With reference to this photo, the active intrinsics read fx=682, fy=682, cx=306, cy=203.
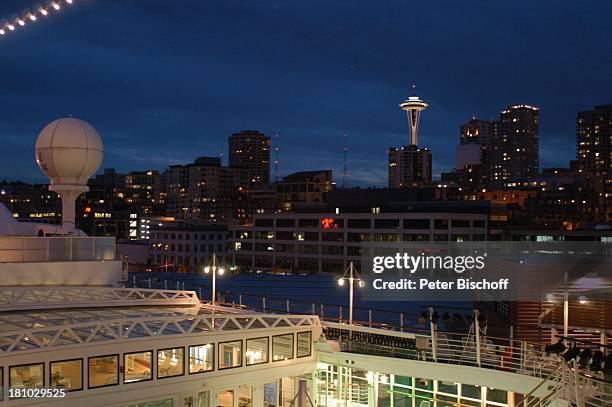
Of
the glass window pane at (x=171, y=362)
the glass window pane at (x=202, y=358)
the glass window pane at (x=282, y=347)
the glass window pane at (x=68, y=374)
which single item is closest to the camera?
the glass window pane at (x=68, y=374)

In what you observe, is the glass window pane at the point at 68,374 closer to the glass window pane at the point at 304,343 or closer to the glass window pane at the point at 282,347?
the glass window pane at the point at 282,347

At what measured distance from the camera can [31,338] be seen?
59.0 ft

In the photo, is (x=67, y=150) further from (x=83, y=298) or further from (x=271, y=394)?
(x=271, y=394)

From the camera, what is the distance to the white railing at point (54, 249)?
2930 centimetres

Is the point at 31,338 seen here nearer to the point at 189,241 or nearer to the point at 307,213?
the point at 307,213

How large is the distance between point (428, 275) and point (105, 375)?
181 ft

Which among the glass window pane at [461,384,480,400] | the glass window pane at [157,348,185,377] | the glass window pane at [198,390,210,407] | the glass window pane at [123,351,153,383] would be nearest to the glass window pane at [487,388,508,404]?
the glass window pane at [461,384,480,400]

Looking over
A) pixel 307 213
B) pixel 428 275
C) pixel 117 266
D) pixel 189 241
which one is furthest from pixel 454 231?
pixel 117 266

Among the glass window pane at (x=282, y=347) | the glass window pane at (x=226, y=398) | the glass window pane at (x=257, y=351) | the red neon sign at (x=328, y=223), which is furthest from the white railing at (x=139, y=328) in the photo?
the red neon sign at (x=328, y=223)

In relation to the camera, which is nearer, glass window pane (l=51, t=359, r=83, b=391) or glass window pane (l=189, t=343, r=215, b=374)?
glass window pane (l=51, t=359, r=83, b=391)

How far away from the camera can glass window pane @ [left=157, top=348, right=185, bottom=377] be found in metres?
19.5

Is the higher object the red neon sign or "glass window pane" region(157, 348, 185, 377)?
the red neon sign

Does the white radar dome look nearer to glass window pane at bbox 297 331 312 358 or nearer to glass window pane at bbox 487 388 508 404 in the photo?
glass window pane at bbox 297 331 312 358

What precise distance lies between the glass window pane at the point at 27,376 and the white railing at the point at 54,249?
1297 cm
